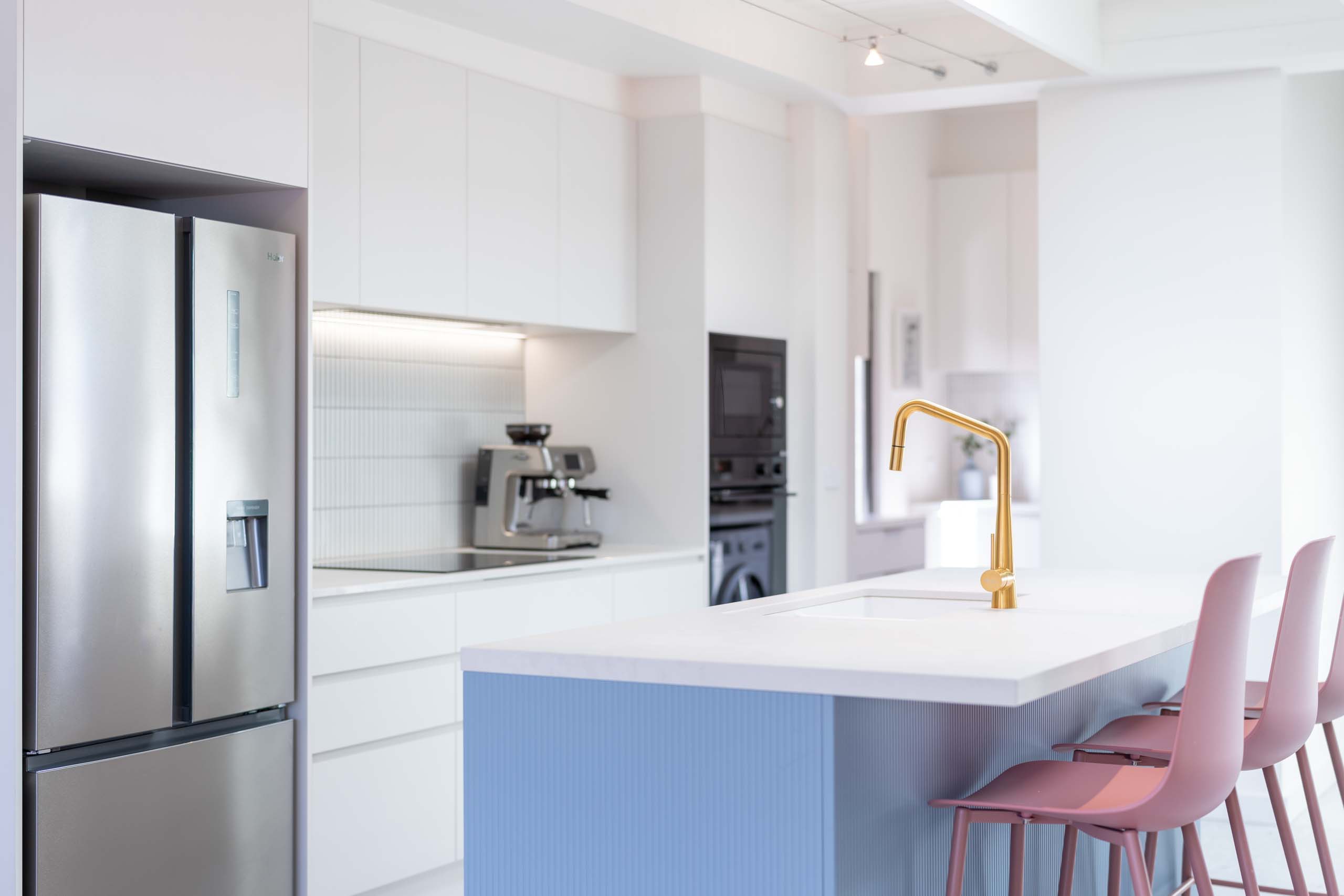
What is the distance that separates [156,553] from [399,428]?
1.72 metres

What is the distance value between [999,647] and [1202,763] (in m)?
0.33

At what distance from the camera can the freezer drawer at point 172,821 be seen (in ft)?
8.91

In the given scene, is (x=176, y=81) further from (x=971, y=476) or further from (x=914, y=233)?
(x=971, y=476)

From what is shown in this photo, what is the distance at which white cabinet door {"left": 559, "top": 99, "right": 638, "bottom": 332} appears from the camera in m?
4.70

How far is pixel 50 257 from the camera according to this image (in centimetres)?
270

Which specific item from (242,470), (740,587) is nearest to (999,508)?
(242,470)

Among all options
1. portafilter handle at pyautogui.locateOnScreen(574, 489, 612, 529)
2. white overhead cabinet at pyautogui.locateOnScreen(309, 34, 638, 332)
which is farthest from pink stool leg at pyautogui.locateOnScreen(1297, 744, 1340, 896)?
white overhead cabinet at pyautogui.locateOnScreen(309, 34, 638, 332)

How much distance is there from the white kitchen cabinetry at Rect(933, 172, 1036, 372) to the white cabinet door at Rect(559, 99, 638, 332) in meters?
3.43

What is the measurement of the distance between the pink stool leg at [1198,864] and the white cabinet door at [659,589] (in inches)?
87.9

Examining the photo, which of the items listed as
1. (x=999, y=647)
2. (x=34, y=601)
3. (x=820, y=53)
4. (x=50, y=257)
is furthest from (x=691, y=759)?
(x=820, y=53)

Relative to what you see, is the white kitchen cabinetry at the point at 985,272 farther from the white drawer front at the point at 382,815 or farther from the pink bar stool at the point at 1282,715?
the pink bar stool at the point at 1282,715

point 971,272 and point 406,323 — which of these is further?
point 971,272

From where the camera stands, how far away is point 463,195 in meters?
4.29

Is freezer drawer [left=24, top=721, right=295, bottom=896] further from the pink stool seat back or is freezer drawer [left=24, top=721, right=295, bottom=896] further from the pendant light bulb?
the pendant light bulb
